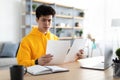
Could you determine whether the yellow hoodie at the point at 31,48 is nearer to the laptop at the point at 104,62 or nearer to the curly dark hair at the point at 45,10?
the curly dark hair at the point at 45,10

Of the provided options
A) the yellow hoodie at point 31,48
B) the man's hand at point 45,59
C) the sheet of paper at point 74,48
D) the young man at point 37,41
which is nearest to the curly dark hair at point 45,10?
the young man at point 37,41

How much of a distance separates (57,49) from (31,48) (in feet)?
1.08

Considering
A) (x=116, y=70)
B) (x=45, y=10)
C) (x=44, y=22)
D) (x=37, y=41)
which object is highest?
(x=45, y=10)

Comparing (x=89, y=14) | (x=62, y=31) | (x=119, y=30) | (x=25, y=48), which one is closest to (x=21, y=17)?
(x=62, y=31)

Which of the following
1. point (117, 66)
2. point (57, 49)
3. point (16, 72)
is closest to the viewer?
point (16, 72)

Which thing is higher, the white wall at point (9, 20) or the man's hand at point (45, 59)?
the white wall at point (9, 20)

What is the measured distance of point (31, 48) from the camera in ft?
6.36

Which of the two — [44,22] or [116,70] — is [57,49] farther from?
[116,70]

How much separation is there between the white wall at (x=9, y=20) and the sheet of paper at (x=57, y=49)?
3.70 meters

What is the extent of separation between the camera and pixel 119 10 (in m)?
1.84

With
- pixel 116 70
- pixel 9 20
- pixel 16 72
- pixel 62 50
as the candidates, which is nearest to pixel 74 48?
pixel 62 50

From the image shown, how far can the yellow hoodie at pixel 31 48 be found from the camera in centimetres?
179

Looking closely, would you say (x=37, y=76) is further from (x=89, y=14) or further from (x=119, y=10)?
(x=89, y=14)

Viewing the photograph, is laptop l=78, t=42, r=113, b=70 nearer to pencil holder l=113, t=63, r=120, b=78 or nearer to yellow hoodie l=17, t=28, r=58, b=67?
pencil holder l=113, t=63, r=120, b=78
